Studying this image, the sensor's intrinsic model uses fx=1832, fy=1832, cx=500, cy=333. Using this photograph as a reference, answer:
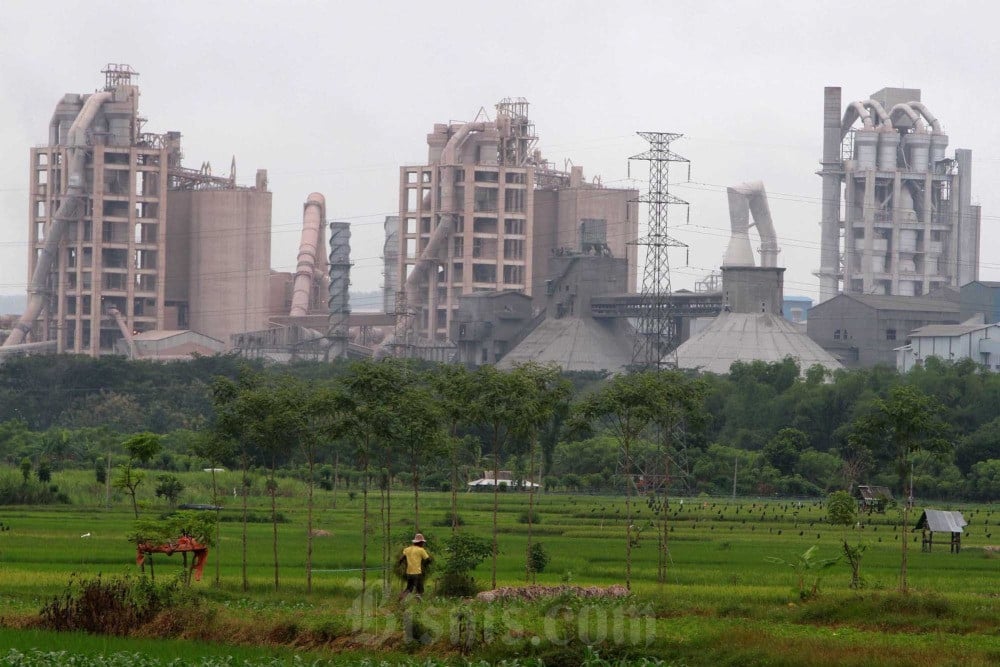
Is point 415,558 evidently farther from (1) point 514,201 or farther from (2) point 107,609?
(1) point 514,201

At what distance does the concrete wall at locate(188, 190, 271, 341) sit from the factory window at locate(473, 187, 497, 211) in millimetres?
18434

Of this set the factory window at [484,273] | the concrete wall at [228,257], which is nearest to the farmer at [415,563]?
the factory window at [484,273]

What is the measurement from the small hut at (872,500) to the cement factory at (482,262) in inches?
2276

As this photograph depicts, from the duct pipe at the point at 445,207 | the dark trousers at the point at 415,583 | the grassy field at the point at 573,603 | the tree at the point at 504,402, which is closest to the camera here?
the grassy field at the point at 573,603

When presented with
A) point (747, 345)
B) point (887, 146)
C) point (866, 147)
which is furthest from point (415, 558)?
point (887, 146)

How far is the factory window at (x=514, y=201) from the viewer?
161 m

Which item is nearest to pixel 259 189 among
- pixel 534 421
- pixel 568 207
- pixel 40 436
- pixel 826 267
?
pixel 568 207

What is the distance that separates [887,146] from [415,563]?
148081 mm

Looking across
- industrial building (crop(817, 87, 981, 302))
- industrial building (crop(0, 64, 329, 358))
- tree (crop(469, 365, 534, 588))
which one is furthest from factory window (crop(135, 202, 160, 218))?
tree (crop(469, 365, 534, 588))

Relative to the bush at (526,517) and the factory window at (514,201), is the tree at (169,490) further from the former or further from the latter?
the factory window at (514,201)

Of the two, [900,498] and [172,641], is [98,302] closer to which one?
[900,498]

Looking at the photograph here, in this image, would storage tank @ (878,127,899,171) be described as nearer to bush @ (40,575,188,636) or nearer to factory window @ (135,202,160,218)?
factory window @ (135,202,160,218)

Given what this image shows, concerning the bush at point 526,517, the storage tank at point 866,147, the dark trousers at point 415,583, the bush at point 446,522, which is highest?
the storage tank at point 866,147

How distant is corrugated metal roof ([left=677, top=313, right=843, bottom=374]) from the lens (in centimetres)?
12538
